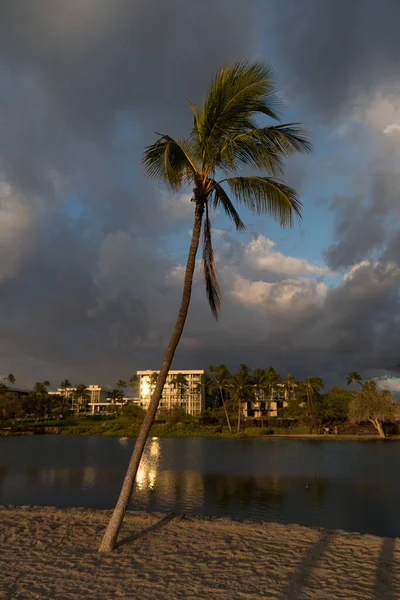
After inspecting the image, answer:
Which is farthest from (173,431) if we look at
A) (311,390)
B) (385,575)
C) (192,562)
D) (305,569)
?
(385,575)

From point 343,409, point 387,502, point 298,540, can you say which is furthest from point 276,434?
point 298,540

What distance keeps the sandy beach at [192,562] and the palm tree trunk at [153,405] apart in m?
0.51

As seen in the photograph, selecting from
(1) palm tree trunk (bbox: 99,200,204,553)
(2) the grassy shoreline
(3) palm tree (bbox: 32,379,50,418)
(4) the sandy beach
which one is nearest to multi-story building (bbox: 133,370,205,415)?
(3) palm tree (bbox: 32,379,50,418)

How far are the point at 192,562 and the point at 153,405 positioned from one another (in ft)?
11.4

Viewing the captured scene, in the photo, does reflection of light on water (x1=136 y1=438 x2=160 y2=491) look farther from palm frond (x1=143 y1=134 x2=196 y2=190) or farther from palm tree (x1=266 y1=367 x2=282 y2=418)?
palm tree (x1=266 y1=367 x2=282 y2=418)

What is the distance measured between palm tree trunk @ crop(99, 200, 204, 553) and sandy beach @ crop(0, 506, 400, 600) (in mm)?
505

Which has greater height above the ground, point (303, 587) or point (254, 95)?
point (254, 95)

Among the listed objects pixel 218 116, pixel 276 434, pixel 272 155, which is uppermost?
pixel 218 116

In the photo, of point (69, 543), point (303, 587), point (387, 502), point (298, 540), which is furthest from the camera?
point (387, 502)

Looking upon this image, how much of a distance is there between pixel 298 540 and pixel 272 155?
1007 cm

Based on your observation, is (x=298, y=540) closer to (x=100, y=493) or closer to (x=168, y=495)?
(x=168, y=495)

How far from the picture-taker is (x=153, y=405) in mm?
10766

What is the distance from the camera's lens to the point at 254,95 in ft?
34.3

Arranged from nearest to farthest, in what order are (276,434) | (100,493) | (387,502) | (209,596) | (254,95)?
(209,596) → (254,95) → (387,502) → (100,493) → (276,434)
